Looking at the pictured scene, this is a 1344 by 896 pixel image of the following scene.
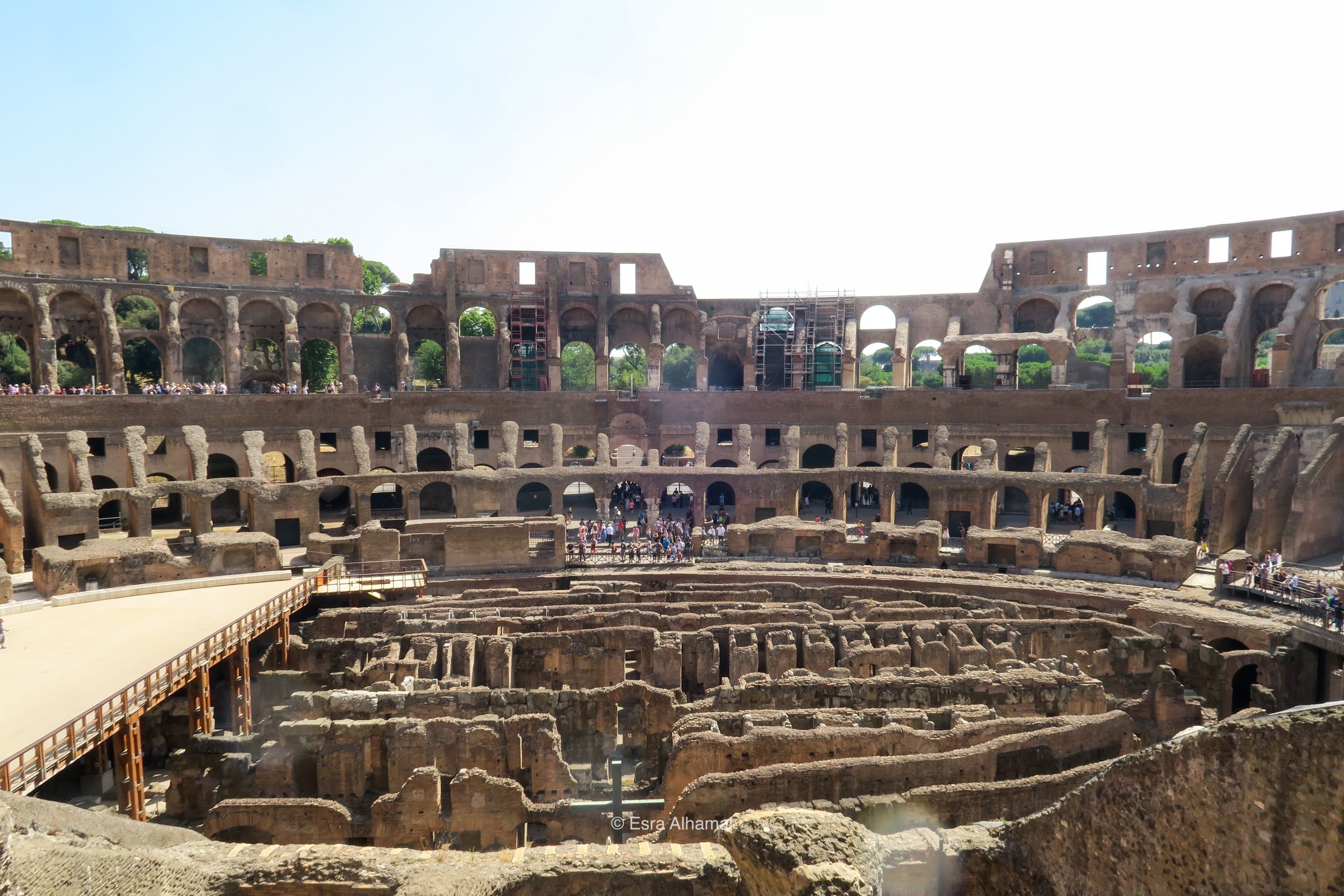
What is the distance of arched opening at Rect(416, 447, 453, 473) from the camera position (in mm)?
35562

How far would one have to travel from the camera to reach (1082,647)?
19.9 meters

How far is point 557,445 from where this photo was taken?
3300 centimetres

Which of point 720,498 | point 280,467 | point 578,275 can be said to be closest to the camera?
point 720,498

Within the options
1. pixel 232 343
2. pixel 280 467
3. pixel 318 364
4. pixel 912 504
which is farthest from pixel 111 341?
pixel 912 504

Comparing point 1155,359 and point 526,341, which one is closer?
point 526,341

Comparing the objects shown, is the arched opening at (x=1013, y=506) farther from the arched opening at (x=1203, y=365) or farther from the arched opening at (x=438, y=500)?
the arched opening at (x=438, y=500)

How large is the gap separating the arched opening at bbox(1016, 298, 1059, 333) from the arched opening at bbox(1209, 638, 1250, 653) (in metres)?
21.0

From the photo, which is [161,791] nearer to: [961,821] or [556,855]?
[556,855]

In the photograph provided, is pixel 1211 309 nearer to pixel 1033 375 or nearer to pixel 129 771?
pixel 1033 375

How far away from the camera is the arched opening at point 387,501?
3175 centimetres

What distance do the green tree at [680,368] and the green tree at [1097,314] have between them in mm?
45250

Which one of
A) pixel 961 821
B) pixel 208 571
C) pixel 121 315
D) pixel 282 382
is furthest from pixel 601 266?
pixel 961 821

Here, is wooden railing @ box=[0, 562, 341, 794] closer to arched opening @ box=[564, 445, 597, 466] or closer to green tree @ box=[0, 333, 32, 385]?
arched opening @ box=[564, 445, 597, 466]

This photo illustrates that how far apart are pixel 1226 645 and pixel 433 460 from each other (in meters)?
28.2
